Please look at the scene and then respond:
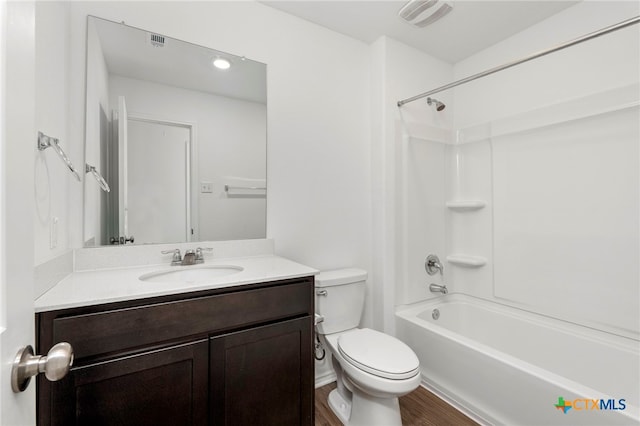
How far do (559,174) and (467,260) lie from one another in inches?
33.2

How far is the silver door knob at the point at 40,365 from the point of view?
1.34 feet

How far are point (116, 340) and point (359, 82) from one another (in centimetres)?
205

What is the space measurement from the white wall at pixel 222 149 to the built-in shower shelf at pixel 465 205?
5.13 ft

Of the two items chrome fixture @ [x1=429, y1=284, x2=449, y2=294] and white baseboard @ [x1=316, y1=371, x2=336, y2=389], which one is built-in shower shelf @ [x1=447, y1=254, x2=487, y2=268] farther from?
white baseboard @ [x1=316, y1=371, x2=336, y2=389]

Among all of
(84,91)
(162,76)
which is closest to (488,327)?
(162,76)

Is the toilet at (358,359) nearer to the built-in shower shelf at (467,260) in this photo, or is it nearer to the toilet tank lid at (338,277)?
the toilet tank lid at (338,277)

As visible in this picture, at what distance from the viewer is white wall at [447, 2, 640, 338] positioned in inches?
64.1

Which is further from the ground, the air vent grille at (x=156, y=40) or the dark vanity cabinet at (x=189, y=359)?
the air vent grille at (x=156, y=40)

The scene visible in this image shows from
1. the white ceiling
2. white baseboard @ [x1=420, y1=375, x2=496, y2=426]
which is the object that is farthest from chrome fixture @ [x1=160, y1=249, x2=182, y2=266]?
white baseboard @ [x1=420, y1=375, x2=496, y2=426]

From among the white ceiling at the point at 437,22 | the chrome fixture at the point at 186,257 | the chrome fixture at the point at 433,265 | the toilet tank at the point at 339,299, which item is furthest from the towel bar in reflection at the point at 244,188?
the chrome fixture at the point at 433,265

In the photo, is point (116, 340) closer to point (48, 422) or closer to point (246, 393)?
point (48, 422)

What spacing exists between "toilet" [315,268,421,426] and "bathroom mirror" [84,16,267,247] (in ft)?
1.92

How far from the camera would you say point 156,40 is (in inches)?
58.4

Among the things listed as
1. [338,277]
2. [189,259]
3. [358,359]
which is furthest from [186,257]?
[358,359]
